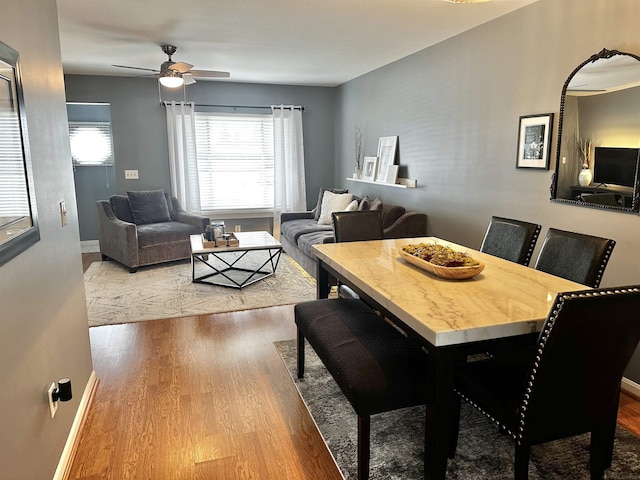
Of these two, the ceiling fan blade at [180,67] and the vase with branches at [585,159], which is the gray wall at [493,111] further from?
the ceiling fan blade at [180,67]

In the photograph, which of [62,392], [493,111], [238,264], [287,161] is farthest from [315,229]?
[62,392]

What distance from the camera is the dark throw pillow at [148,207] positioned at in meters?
5.78

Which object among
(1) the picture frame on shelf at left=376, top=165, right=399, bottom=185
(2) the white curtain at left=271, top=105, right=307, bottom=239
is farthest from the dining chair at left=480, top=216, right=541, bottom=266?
(2) the white curtain at left=271, top=105, right=307, bottom=239

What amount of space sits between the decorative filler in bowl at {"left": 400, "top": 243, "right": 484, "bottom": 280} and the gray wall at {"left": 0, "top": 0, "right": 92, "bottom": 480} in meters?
1.71

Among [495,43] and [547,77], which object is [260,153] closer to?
[495,43]

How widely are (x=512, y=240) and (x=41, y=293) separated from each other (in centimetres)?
A: 247

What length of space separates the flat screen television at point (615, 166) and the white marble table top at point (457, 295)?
85 cm

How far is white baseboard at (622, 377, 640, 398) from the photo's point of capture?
8.54 ft

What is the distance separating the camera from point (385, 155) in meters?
5.33

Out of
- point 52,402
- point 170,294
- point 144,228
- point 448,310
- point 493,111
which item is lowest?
point 170,294

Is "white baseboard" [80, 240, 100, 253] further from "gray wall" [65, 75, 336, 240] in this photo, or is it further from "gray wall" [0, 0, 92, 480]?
"gray wall" [0, 0, 92, 480]

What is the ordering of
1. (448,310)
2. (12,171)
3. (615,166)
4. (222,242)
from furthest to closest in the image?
(222,242) → (615,166) → (448,310) → (12,171)

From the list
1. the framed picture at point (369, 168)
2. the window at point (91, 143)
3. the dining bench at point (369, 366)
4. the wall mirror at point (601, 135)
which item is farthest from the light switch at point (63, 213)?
the window at point (91, 143)

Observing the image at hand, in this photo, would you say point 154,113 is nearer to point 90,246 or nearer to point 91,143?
point 91,143
